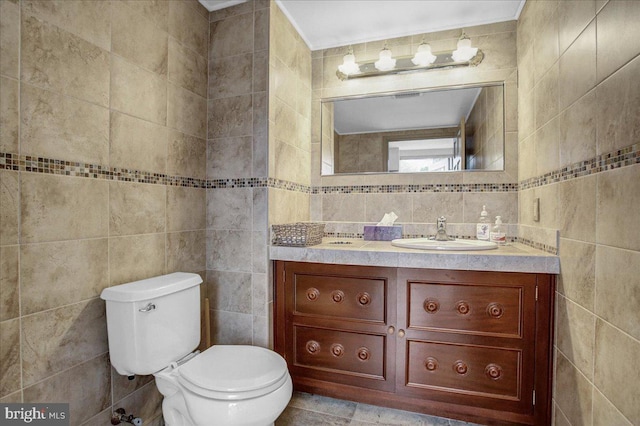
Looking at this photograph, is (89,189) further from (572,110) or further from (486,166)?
(486,166)

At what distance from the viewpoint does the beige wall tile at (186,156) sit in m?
1.76

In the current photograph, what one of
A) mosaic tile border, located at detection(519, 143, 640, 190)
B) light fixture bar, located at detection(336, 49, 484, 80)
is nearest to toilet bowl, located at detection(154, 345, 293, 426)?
mosaic tile border, located at detection(519, 143, 640, 190)

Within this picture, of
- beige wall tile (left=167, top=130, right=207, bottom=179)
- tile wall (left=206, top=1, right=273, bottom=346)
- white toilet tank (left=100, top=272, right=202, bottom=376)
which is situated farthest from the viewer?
tile wall (left=206, top=1, right=273, bottom=346)

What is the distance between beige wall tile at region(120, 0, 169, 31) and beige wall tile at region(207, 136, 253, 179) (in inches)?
25.6

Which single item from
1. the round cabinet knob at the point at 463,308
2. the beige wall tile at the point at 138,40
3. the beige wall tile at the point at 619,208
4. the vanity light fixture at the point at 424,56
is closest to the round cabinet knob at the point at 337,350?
the round cabinet knob at the point at 463,308

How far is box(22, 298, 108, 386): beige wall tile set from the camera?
1.15 metres

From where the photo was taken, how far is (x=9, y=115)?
108 cm

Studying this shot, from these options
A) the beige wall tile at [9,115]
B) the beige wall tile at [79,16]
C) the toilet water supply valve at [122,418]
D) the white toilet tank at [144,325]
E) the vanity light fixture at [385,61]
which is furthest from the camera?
the vanity light fixture at [385,61]

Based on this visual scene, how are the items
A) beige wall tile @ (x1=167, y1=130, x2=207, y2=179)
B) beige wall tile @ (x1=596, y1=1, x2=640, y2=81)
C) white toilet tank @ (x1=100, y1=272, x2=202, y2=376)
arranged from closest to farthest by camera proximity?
beige wall tile @ (x1=596, y1=1, x2=640, y2=81) < white toilet tank @ (x1=100, y1=272, x2=202, y2=376) < beige wall tile @ (x1=167, y1=130, x2=207, y2=179)

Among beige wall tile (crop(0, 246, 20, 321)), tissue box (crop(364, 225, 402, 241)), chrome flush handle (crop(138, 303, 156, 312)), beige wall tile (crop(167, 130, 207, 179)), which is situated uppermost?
beige wall tile (crop(167, 130, 207, 179))

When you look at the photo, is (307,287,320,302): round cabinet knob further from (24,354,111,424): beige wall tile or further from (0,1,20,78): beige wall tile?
(0,1,20,78): beige wall tile

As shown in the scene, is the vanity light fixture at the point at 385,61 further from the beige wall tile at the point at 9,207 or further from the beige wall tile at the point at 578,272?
the beige wall tile at the point at 9,207

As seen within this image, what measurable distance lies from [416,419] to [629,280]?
1.22 metres

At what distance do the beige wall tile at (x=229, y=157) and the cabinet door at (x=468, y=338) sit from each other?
1.09 m
